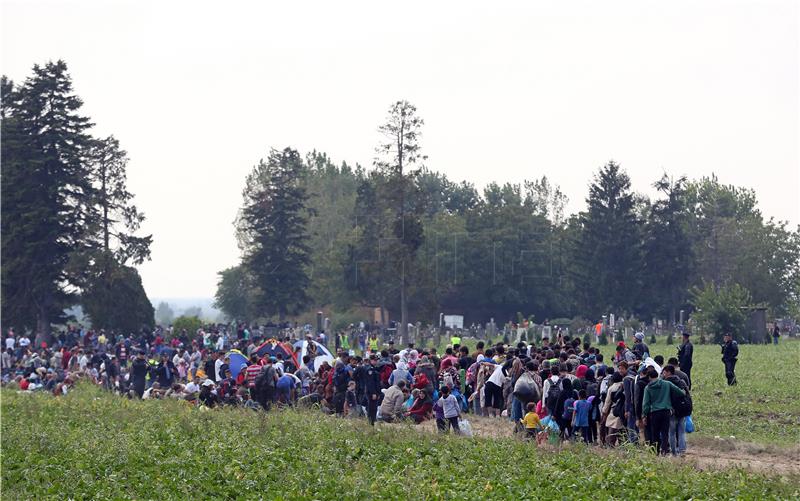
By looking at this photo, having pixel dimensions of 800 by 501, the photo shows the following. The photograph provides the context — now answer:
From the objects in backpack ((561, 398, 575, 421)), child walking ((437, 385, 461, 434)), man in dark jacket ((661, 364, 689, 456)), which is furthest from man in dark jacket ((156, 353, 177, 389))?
man in dark jacket ((661, 364, 689, 456))

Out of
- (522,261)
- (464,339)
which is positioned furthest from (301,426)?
(522,261)

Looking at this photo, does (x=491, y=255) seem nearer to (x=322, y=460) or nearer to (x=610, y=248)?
(x=610, y=248)

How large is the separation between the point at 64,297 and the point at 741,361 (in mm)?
39344

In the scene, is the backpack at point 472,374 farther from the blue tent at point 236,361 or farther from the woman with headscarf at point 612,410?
the blue tent at point 236,361

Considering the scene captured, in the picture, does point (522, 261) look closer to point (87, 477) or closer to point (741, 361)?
point (741, 361)

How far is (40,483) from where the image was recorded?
2050 cm

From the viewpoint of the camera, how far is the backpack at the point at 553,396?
21266mm

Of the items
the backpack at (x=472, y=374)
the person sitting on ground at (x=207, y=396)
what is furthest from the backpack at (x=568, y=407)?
the person sitting on ground at (x=207, y=396)

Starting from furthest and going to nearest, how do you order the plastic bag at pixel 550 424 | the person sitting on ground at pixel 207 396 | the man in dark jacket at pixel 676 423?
the person sitting on ground at pixel 207 396
the plastic bag at pixel 550 424
the man in dark jacket at pixel 676 423

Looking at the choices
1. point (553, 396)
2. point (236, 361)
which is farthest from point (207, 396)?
point (553, 396)

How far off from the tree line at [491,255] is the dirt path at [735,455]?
45.4 meters

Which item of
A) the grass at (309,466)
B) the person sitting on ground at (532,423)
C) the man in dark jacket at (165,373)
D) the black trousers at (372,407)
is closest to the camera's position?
the grass at (309,466)

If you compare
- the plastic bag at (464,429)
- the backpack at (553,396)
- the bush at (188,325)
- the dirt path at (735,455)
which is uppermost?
the bush at (188,325)

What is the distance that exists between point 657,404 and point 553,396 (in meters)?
2.53
